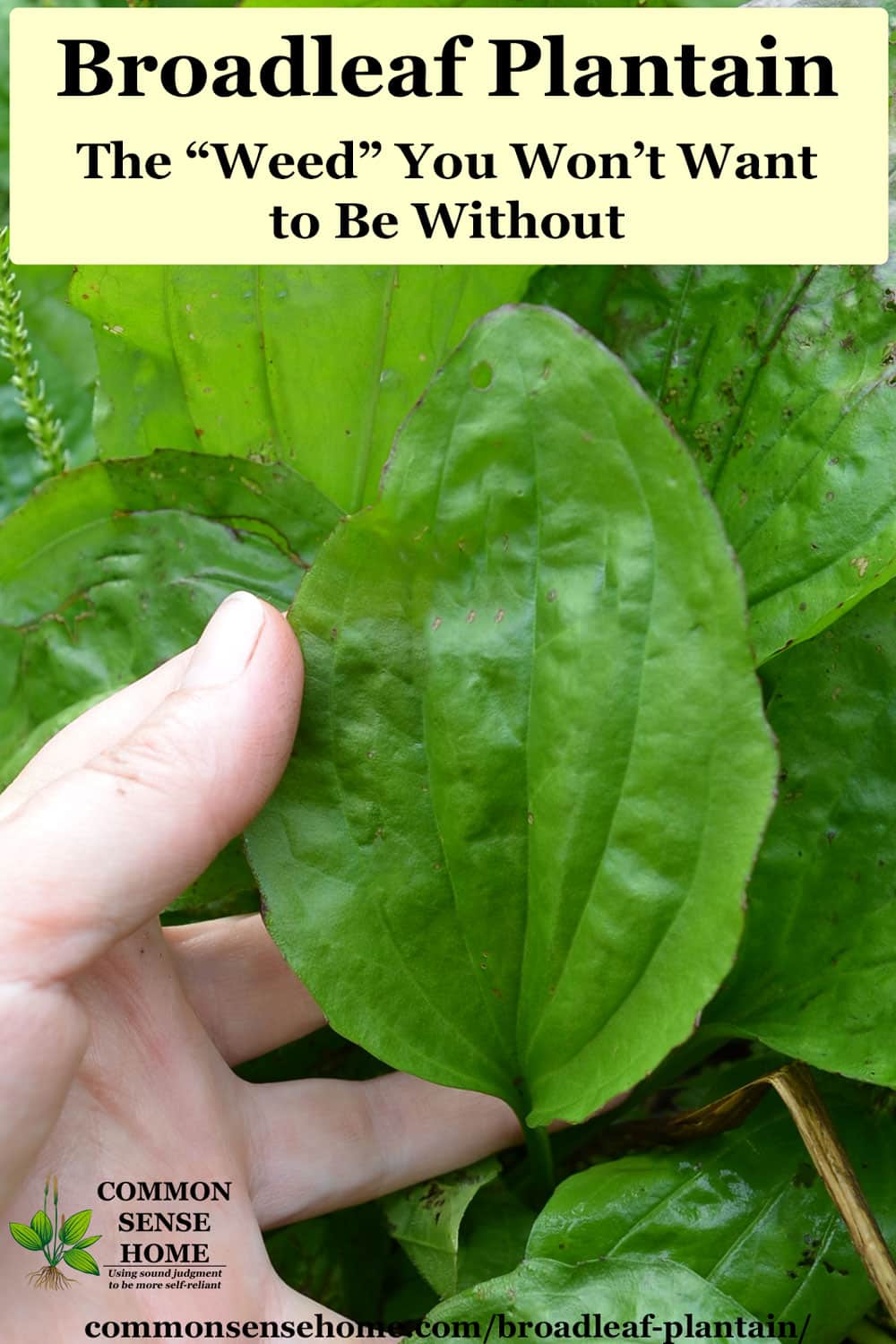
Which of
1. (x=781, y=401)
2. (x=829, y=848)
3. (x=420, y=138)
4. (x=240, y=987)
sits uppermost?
(x=420, y=138)

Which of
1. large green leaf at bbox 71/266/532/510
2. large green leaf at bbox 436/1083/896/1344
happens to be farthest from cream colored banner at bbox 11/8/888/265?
large green leaf at bbox 436/1083/896/1344

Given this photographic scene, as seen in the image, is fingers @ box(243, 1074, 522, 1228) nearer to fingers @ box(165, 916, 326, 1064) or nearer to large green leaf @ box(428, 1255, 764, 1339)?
fingers @ box(165, 916, 326, 1064)

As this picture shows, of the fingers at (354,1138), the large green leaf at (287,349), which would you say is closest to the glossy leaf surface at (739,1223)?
the fingers at (354,1138)

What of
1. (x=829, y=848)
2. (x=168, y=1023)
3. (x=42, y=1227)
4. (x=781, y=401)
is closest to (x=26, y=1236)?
→ (x=42, y=1227)

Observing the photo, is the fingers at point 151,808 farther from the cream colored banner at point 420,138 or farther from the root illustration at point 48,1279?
the cream colored banner at point 420,138

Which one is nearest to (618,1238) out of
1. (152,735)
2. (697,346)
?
(152,735)

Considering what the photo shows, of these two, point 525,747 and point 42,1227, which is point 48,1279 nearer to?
point 42,1227
